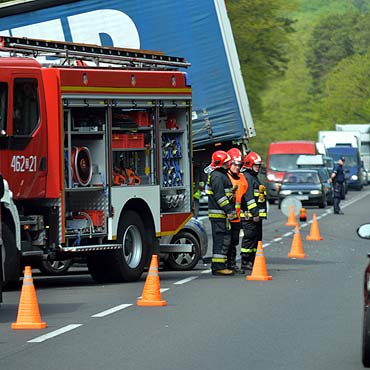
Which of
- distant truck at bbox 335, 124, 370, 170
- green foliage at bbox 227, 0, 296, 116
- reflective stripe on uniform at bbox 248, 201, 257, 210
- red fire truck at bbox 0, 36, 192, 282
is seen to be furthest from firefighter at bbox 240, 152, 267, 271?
Result: distant truck at bbox 335, 124, 370, 170

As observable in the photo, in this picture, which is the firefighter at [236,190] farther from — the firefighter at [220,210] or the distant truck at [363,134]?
the distant truck at [363,134]

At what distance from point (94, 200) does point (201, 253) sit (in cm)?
302

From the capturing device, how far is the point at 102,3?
81.1 feet

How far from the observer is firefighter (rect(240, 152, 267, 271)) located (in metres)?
20.7

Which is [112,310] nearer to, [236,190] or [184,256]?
[236,190]

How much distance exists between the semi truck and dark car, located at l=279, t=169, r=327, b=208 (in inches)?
972

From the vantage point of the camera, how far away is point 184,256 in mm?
21250

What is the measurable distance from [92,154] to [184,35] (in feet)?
20.8

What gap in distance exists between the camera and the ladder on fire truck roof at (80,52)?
18156mm

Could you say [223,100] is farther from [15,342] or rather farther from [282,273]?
[15,342]

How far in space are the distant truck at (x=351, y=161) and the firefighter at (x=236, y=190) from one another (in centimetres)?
5428

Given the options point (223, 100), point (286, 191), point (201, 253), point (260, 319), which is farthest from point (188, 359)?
point (286, 191)

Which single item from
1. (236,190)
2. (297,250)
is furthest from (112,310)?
(297,250)

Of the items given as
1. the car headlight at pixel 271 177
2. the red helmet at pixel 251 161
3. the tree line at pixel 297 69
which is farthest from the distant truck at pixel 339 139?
the red helmet at pixel 251 161
